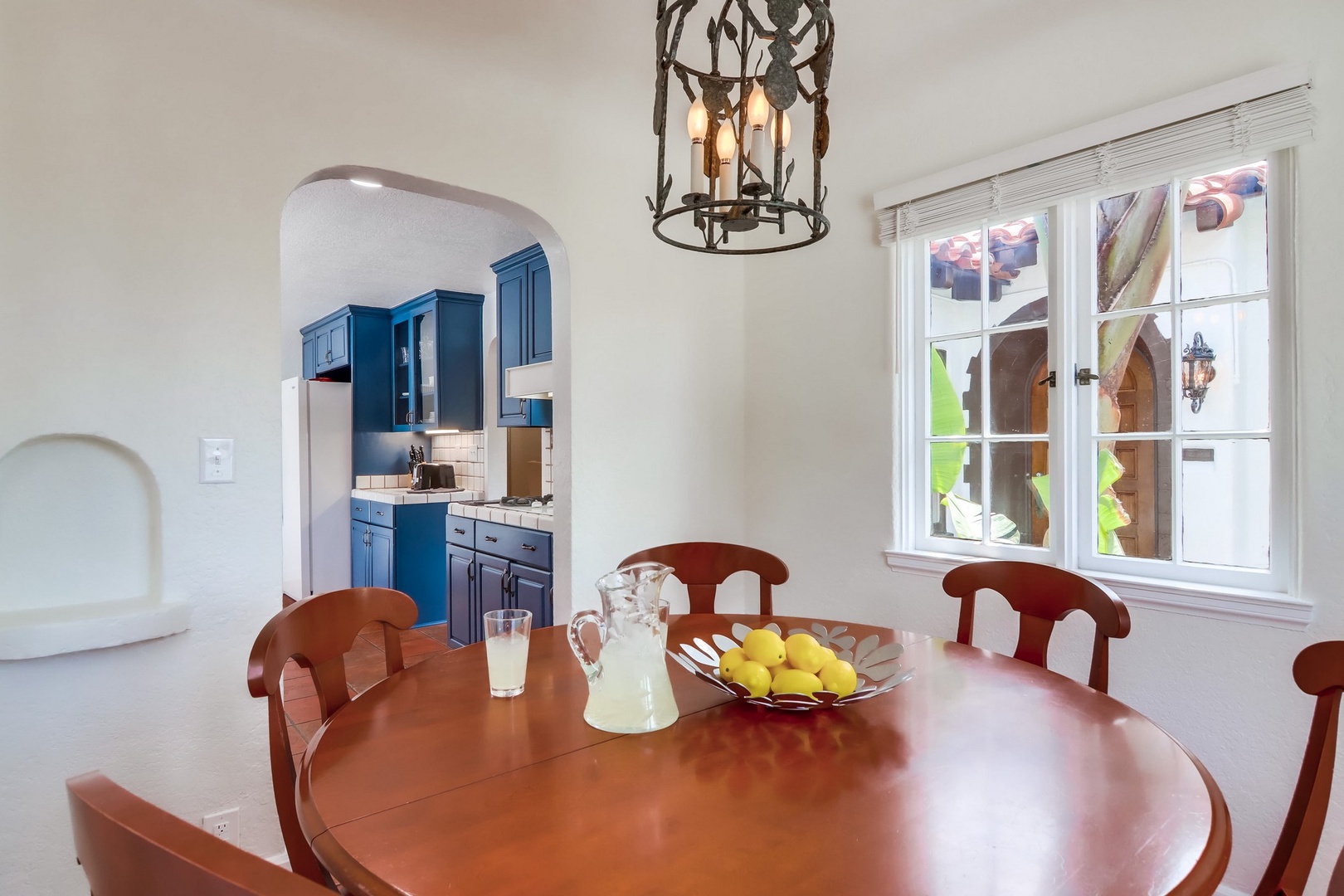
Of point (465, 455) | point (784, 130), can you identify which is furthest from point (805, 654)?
point (465, 455)

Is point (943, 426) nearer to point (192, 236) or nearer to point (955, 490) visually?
point (955, 490)

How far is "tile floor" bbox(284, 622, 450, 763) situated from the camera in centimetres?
308

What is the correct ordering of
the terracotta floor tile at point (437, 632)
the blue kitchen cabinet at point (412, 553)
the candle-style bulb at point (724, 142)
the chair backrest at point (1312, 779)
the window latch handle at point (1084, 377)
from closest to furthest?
the chair backrest at point (1312, 779)
the candle-style bulb at point (724, 142)
the window latch handle at point (1084, 377)
the terracotta floor tile at point (437, 632)
the blue kitchen cabinet at point (412, 553)

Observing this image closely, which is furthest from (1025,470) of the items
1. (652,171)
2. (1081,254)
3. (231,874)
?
(231,874)

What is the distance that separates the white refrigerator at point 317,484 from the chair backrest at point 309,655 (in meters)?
4.36

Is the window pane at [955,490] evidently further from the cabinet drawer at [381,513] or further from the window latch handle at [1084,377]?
the cabinet drawer at [381,513]

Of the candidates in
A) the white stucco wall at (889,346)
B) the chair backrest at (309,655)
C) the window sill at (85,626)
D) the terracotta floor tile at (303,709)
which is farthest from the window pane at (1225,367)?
the terracotta floor tile at (303,709)

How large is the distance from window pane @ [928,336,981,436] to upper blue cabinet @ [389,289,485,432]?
3.50m

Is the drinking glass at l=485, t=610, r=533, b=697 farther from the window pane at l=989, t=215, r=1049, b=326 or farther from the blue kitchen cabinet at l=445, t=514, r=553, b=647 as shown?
the window pane at l=989, t=215, r=1049, b=326

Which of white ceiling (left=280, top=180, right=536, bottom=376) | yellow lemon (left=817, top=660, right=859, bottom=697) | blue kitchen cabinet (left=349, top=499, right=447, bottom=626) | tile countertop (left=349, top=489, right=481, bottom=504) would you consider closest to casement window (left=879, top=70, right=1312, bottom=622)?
yellow lemon (left=817, top=660, right=859, bottom=697)

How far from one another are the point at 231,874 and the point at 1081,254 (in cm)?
248

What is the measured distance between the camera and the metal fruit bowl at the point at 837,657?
112 cm

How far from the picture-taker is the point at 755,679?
1.13 m

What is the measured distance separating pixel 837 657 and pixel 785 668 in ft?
0.55
